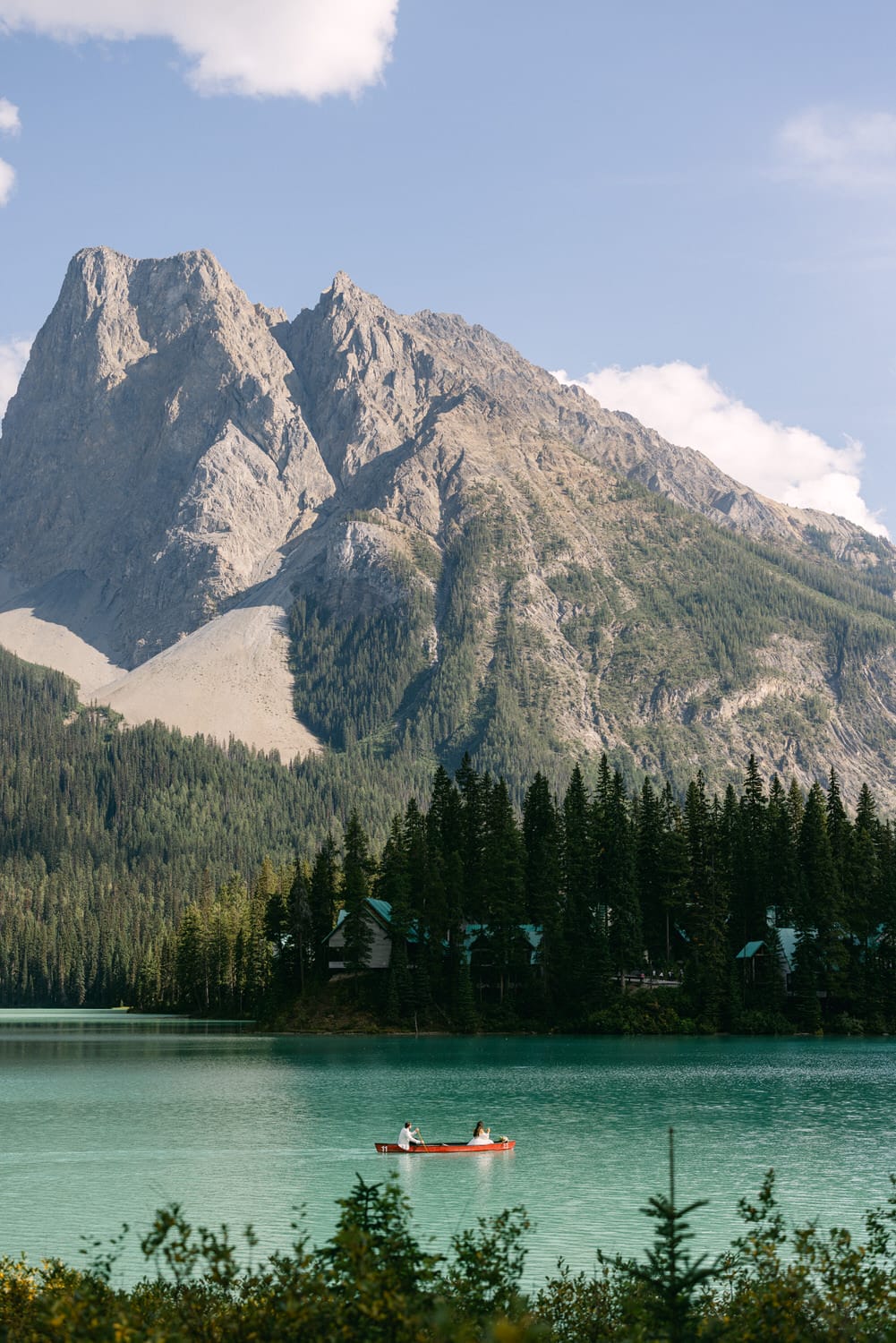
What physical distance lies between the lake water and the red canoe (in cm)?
71

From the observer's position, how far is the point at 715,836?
130125mm

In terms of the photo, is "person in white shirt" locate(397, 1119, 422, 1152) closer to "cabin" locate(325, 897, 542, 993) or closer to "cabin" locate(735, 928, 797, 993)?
"cabin" locate(325, 897, 542, 993)

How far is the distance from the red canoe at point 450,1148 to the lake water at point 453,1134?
0.71 metres

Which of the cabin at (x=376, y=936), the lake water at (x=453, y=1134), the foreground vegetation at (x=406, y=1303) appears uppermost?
the cabin at (x=376, y=936)

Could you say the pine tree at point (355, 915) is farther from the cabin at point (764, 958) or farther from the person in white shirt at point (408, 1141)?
the person in white shirt at point (408, 1141)

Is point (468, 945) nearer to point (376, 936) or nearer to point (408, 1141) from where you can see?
point (376, 936)

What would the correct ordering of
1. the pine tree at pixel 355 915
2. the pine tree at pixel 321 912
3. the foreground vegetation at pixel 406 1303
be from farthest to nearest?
the pine tree at pixel 321 912, the pine tree at pixel 355 915, the foreground vegetation at pixel 406 1303

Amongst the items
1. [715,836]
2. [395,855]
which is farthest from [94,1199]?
[715,836]

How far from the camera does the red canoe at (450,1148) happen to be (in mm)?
55375

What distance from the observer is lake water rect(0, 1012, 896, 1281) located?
41938 mm

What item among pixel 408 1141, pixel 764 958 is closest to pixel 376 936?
pixel 764 958

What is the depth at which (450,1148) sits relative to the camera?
55.9m

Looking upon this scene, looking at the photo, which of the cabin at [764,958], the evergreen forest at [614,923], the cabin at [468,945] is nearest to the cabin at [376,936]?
the cabin at [468,945]

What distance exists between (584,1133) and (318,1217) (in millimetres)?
20071
